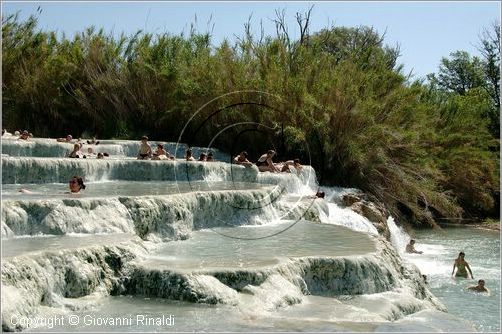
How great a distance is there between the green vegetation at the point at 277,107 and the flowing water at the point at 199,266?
4677 mm

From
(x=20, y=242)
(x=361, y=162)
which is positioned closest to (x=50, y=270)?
(x=20, y=242)

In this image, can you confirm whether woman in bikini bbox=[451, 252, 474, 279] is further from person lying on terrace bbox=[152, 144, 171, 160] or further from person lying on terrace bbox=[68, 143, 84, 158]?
person lying on terrace bbox=[68, 143, 84, 158]

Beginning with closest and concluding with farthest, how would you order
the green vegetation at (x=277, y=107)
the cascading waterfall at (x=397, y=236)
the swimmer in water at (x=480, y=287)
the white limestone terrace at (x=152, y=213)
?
the white limestone terrace at (x=152, y=213) → the swimmer in water at (x=480, y=287) → the cascading waterfall at (x=397, y=236) → the green vegetation at (x=277, y=107)

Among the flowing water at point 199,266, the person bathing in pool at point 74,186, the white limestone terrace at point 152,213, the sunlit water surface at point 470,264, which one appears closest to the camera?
the flowing water at point 199,266

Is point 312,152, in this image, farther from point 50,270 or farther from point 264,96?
point 50,270

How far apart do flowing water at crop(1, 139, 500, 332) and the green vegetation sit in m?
4.68

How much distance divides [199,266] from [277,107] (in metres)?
11.7

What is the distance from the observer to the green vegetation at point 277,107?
19234 millimetres

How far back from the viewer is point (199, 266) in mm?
8703

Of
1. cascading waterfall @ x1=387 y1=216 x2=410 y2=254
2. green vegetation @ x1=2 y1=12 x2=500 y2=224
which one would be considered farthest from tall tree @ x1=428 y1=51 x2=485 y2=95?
cascading waterfall @ x1=387 y1=216 x2=410 y2=254

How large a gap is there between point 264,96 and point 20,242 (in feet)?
40.4

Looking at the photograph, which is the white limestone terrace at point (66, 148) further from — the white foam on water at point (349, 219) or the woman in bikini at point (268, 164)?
the white foam on water at point (349, 219)

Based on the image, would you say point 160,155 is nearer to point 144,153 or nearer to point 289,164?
point 144,153

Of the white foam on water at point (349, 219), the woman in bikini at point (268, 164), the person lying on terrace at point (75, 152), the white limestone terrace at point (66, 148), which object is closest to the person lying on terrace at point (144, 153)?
the person lying on terrace at point (75, 152)
